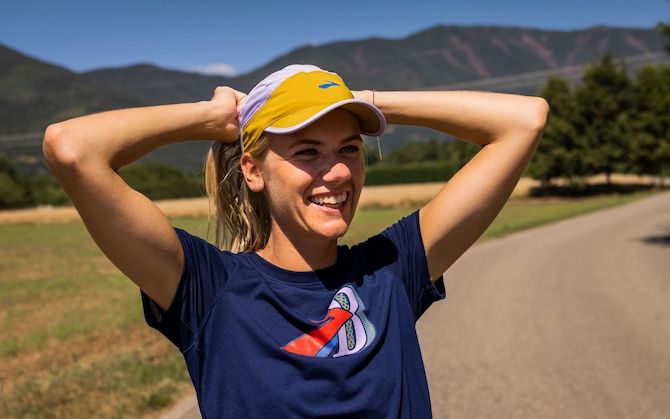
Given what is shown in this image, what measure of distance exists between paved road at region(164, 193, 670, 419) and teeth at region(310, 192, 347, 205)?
3.84 m

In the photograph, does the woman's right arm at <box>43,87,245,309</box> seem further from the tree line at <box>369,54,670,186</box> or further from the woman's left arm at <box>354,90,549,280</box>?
the tree line at <box>369,54,670,186</box>

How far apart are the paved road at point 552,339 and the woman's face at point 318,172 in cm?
383

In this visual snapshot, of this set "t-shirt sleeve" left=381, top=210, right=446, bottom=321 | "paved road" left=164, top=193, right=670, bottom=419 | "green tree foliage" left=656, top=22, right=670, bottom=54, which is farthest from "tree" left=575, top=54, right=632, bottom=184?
"t-shirt sleeve" left=381, top=210, right=446, bottom=321

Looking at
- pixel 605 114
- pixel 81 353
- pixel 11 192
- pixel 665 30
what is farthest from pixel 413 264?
pixel 11 192

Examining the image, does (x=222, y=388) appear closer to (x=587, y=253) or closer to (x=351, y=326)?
(x=351, y=326)

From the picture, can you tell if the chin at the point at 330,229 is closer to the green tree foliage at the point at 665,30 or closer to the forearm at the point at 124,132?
the forearm at the point at 124,132

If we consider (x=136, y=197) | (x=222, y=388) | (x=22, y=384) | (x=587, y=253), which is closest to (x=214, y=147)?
(x=136, y=197)

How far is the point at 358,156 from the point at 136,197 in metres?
0.58

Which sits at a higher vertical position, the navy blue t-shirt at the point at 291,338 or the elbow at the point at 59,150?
the elbow at the point at 59,150

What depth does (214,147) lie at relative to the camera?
2.11m

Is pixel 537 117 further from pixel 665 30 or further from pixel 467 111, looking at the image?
pixel 665 30

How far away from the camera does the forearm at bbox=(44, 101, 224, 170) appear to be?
64.4 inches

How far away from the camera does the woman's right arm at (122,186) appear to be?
1642 mm

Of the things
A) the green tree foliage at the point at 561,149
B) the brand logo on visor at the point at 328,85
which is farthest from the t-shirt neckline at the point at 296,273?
the green tree foliage at the point at 561,149
